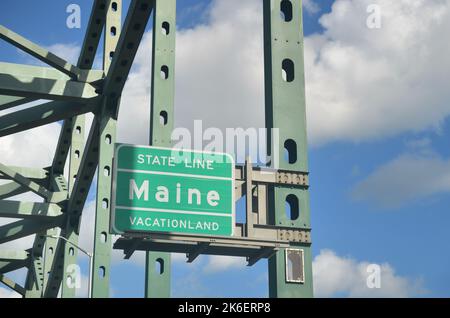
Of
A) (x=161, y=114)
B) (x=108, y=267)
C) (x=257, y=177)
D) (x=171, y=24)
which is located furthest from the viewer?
(x=108, y=267)

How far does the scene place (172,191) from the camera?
13664mm

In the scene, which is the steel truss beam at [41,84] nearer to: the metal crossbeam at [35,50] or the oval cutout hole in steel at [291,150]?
the metal crossbeam at [35,50]

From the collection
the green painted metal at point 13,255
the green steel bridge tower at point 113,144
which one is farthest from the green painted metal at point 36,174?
the green painted metal at point 13,255

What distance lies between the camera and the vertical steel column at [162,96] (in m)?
19.6

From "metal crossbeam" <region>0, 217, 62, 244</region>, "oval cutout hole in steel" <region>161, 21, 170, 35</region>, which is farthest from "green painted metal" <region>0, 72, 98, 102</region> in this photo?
"metal crossbeam" <region>0, 217, 62, 244</region>

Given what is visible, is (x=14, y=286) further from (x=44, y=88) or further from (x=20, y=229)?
(x=44, y=88)

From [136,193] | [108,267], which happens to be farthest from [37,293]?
[136,193]

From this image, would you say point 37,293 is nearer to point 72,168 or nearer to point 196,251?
point 72,168

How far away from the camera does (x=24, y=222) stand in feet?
122

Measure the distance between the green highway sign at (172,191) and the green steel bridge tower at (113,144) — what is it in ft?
2.99

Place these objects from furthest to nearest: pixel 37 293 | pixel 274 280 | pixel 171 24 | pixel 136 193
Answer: pixel 37 293
pixel 171 24
pixel 136 193
pixel 274 280

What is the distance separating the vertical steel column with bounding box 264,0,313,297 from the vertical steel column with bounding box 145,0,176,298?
9.22 metres

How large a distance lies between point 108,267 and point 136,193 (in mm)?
11339
